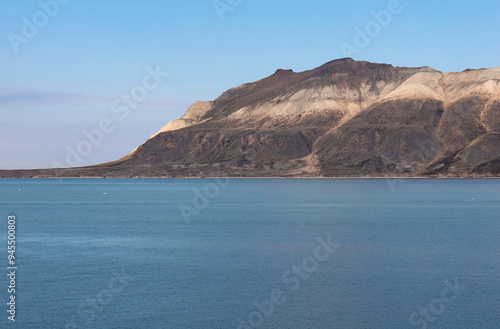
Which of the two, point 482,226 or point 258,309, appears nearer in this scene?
point 258,309

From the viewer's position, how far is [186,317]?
38.4 m

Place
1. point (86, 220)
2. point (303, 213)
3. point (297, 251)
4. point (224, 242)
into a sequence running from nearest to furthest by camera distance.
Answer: point (297, 251)
point (224, 242)
point (86, 220)
point (303, 213)

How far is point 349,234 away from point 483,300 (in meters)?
37.2

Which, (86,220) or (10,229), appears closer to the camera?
(10,229)

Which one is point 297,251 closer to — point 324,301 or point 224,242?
point 224,242

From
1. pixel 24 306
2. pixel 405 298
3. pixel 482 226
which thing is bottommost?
pixel 482 226

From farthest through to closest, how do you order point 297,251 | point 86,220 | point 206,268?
point 86,220, point 297,251, point 206,268

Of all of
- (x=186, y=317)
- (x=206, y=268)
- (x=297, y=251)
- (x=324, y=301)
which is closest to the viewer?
(x=186, y=317)

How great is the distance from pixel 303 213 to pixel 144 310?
74954mm

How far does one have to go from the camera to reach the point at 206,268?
54.1m

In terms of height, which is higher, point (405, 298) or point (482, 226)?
point (405, 298)

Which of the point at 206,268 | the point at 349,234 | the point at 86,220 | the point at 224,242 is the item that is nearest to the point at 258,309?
the point at 206,268

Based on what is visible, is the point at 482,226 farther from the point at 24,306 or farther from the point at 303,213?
the point at 24,306

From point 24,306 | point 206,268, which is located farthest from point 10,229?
point 24,306
